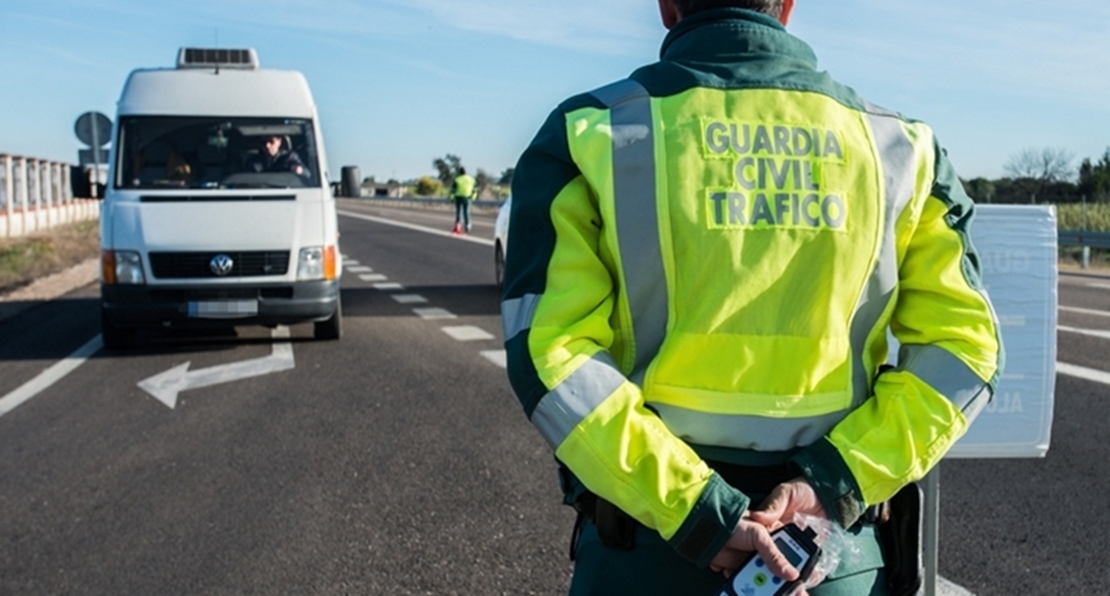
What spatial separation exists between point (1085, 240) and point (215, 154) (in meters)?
17.6

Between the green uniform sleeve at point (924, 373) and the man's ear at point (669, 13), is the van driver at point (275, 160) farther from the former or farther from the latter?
the green uniform sleeve at point (924, 373)

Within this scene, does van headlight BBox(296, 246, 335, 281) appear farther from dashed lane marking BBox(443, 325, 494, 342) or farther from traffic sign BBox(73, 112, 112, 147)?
traffic sign BBox(73, 112, 112, 147)

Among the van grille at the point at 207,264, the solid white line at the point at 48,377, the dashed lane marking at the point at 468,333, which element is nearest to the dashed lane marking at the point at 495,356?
the dashed lane marking at the point at 468,333

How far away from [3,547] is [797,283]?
457 centimetres

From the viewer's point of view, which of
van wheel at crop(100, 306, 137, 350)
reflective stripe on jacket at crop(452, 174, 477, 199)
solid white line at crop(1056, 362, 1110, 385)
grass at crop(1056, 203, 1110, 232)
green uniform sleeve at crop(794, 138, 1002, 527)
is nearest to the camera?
green uniform sleeve at crop(794, 138, 1002, 527)

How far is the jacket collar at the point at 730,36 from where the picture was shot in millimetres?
2139

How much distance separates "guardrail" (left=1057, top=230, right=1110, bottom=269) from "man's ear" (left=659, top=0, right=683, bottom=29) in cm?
2208

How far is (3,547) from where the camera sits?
17.8ft

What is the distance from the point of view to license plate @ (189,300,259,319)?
10.9m

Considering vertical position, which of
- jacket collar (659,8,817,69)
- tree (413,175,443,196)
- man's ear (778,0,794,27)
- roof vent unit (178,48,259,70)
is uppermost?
roof vent unit (178,48,259,70)

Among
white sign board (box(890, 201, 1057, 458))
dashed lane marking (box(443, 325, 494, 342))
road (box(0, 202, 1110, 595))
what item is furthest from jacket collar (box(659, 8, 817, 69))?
dashed lane marking (box(443, 325, 494, 342))

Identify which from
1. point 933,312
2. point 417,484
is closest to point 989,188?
point 417,484

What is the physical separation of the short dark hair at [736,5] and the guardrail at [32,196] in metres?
27.8

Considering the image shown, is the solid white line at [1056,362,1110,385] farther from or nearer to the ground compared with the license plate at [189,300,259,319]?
nearer to the ground
